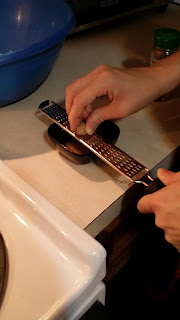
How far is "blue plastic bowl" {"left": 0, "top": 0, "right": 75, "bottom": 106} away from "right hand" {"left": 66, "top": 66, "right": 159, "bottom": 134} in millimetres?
83

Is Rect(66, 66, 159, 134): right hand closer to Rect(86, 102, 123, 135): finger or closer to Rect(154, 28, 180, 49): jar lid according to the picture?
Rect(86, 102, 123, 135): finger

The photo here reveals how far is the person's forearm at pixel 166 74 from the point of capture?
58 cm

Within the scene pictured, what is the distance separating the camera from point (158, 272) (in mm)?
790

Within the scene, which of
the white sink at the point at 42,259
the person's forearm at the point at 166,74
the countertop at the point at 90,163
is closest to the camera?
the white sink at the point at 42,259

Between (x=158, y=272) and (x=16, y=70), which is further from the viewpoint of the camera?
(x=158, y=272)

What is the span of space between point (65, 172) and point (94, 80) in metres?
0.16

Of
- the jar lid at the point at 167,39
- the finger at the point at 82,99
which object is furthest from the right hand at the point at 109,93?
the jar lid at the point at 167,39

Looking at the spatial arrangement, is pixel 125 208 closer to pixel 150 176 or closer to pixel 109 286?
pixel 150 176

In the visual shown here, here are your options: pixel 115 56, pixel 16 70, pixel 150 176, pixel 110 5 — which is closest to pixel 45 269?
pixel 150 176

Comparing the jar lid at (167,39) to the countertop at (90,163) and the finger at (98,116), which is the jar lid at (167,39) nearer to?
the countertop at (90,163)

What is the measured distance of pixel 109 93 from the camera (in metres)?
0.55

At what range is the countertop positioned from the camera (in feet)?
1.55

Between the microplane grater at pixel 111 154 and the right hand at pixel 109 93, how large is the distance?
0.02 m

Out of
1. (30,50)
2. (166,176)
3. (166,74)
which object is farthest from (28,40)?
(166,176)
